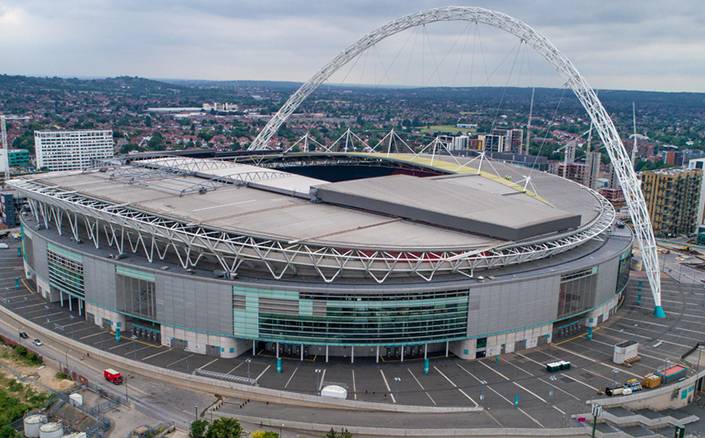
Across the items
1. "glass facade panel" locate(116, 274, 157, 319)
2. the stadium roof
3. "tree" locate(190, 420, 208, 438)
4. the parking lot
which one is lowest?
the parking lot

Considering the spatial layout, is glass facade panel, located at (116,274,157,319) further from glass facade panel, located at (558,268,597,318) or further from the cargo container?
the cargo container

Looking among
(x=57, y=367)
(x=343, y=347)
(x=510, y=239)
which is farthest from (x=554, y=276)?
(x=57, y=367)

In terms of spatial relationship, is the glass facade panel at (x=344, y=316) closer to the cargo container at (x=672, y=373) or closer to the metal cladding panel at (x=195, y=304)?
the metal cladding panel at (x=195, y=304)

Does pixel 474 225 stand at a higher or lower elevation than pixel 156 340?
higher

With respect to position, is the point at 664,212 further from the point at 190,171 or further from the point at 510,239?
the point at 190,171

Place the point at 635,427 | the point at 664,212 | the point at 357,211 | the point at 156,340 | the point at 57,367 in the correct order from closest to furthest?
the point at 635,427
the point at 57,367
the point at 156,340
the point at 357,211
the point at 664,212

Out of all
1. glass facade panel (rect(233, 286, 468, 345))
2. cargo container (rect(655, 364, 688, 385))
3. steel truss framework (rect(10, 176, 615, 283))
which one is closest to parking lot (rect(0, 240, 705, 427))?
cargo container (rect(655, 364, 688, 385))

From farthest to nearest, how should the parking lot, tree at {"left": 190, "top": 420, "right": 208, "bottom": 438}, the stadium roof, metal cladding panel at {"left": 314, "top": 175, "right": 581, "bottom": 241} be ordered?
metal cladding panel at {"left": 314, "top": 175, "right": 581, "bottom": 241} → the stadium roof → the parking lot → tree at {"left": 190, "top": 420, "right": 208, "bottom": 438}

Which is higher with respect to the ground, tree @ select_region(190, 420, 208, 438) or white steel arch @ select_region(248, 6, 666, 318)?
white steel arch @ select_region(248, 6, 666, 318)
